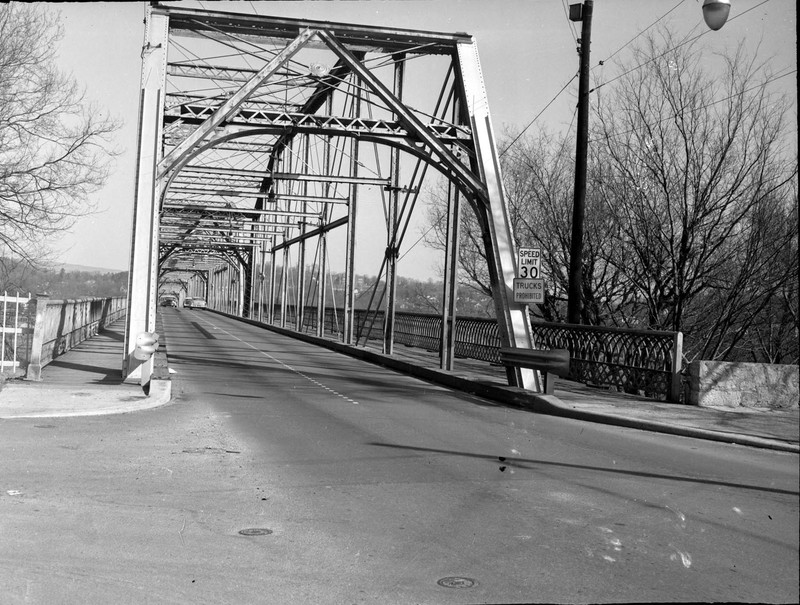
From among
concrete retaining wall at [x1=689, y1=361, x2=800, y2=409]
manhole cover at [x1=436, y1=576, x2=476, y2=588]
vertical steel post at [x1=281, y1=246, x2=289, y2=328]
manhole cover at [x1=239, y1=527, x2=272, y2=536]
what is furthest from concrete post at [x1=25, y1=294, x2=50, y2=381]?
vertical steel post at [x1=281, y1=246, x2=289, y2=328]

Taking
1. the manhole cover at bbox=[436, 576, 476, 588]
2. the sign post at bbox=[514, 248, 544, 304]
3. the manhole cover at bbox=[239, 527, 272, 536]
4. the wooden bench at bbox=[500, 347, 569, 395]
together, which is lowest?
the manhole cover at bbox=[239, 527, 272, 536]

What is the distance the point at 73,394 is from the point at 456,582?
10296 mm

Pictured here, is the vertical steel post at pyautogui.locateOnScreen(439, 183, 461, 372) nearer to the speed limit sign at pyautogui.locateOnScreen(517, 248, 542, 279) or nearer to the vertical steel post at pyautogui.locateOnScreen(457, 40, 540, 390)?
the vertical steel post at pyautogui.locateOnScreen(457, 40, 540, 390)

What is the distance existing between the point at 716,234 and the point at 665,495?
14.2 meters

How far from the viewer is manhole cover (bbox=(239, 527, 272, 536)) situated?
6000mm

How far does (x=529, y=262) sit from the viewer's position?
1639 centimetres

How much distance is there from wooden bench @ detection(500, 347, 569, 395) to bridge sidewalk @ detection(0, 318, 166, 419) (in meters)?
6.35

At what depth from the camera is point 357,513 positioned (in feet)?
21.5

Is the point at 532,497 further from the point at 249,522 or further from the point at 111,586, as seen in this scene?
the point at 111,586

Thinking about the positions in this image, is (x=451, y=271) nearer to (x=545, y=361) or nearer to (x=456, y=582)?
(x=545, y=361)

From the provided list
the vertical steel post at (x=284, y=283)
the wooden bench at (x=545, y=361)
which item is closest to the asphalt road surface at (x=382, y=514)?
the wooden bench at (x=545, y=361)

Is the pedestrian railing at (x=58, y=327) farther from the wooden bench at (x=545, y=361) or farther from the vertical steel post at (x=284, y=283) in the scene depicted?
the vertical steel post at (x=284, y=283)

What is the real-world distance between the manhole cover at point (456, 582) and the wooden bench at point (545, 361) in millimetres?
9765

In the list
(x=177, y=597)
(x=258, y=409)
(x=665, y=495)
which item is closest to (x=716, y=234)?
(x=258, y=409)
